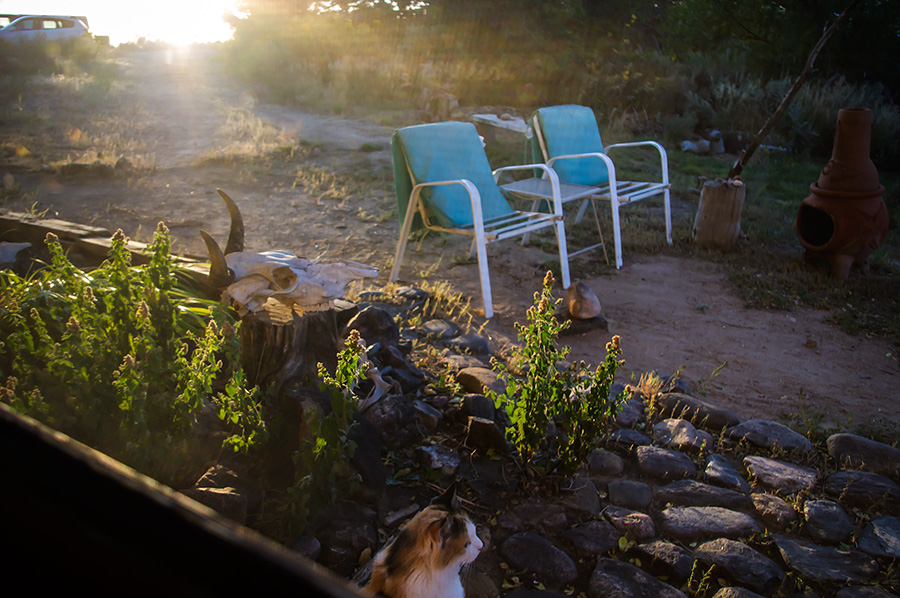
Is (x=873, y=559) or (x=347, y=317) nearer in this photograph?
(x=873, y=559)

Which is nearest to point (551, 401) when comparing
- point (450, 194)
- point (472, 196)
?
point (472, 196)

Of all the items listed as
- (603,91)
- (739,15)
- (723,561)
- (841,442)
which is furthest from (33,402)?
(739,15)

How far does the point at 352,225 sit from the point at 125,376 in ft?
14.5

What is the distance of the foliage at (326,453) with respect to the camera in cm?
181

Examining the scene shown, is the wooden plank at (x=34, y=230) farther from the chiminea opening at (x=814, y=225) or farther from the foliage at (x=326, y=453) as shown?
the chiminea opening at (x=814, y=225)

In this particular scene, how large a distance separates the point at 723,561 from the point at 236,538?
82.4 inches

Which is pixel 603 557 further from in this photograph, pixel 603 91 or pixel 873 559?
pixel 603 91

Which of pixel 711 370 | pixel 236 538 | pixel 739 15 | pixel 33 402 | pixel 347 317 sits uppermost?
pixel 739 15

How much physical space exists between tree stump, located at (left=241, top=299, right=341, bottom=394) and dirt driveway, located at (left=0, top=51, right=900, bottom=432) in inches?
67.3

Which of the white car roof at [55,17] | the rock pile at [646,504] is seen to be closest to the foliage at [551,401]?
the rock pile at [646,504]

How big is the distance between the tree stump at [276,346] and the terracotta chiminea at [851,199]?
15.3ft

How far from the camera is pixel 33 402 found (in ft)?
5.49

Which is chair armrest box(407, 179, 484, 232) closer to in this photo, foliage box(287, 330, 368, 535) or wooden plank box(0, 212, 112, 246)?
wooden plank box(0, 212, 112, 246)

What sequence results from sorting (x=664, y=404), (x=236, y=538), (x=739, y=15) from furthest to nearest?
(x=739, y=15), (x=664, y=404), (x=236, y=538)
